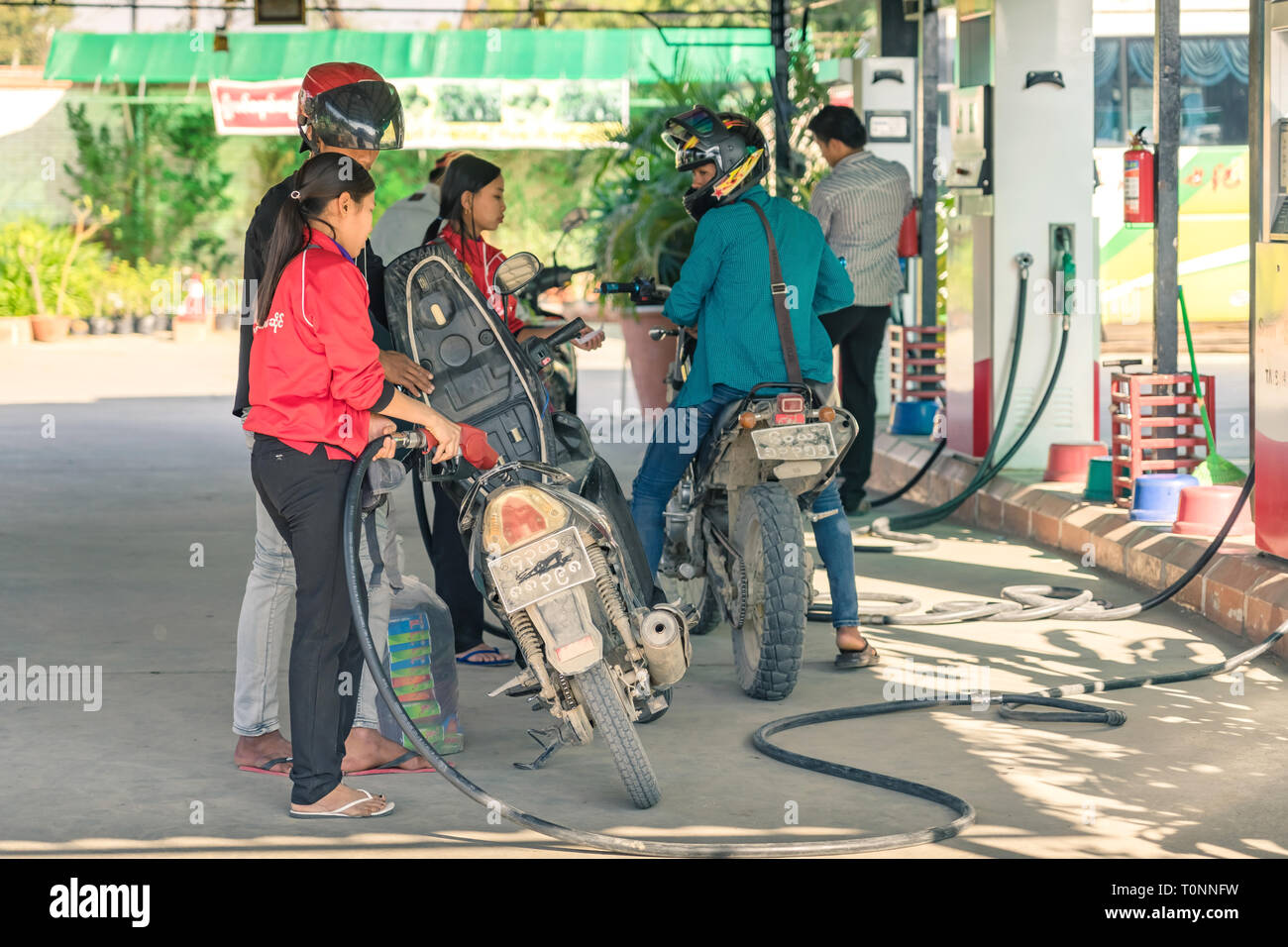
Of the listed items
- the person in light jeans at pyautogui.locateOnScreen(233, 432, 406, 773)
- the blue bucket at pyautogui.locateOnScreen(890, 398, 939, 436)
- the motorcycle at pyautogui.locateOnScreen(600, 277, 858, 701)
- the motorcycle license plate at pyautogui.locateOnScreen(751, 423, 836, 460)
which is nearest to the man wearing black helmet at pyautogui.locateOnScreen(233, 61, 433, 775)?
the person in light jeans at pyautogui.locateOnScreen(233, 432, 406, 773)

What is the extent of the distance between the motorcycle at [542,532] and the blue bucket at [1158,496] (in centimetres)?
331

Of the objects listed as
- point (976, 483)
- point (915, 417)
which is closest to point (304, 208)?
point (976, 483)

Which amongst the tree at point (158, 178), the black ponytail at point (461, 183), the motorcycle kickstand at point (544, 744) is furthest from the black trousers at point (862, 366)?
the tree at point (158, 178)

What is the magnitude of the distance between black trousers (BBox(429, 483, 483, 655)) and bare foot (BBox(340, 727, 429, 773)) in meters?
1.39

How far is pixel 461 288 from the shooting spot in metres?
5.03

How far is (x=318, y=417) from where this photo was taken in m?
4.46

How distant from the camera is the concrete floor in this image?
437 cm

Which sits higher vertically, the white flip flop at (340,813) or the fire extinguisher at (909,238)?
the fire extinguisher at (909,238)

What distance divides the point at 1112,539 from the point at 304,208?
14.8ft

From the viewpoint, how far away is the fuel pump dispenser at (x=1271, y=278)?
21.0ft

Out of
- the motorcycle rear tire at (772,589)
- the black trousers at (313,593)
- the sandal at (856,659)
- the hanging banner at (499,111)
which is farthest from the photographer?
the hanging banner at (499,111)

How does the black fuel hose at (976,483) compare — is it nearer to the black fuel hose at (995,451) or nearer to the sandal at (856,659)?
the black fuel hose at (995,451)

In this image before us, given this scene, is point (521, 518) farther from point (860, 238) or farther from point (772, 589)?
point (860, 238)
